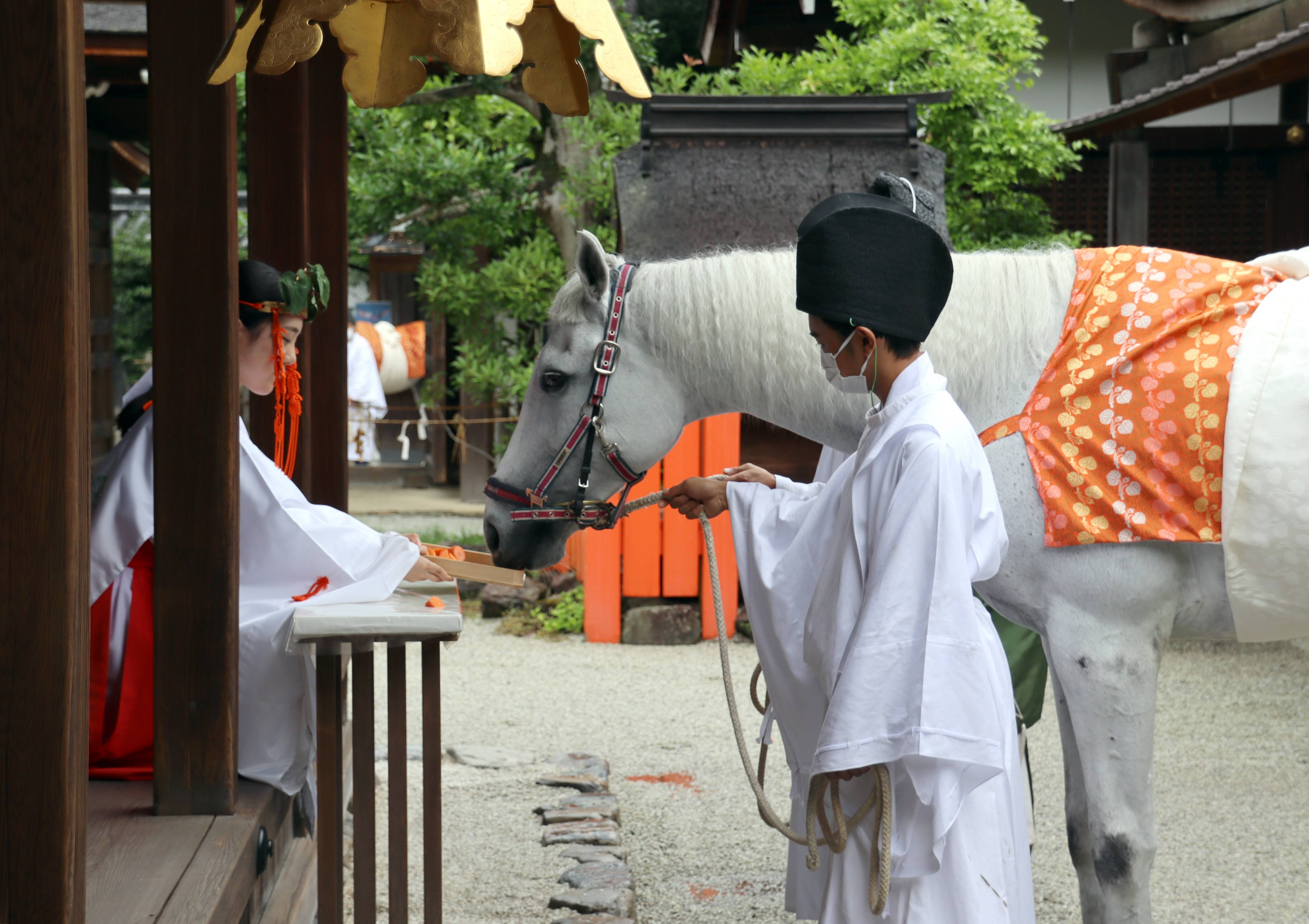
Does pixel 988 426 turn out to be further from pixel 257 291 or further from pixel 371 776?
pixel 257 291

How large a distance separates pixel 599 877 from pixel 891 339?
227 cm

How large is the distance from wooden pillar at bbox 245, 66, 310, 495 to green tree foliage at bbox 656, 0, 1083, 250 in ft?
15.4

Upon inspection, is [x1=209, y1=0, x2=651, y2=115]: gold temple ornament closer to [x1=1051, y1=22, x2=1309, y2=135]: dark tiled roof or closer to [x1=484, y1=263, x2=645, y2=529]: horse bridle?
[x1=484, y1=263, x2=645, y2=529]: horse bridle

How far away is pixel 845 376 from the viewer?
1983mm

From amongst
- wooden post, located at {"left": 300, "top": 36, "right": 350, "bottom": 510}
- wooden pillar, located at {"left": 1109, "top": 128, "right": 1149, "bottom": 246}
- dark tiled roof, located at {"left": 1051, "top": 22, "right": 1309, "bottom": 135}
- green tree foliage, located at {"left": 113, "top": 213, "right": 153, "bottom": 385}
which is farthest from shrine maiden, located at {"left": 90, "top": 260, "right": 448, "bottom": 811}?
green tree foliage, located at {"left": 113, "top": 213, "right": 153, "bottom": 385}

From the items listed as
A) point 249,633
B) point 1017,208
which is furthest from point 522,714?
point 1017,208

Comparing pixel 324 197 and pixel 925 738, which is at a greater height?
pixel 324 197

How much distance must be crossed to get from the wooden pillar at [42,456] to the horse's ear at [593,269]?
1354mm

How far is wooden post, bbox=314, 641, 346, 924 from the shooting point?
7.79 ft

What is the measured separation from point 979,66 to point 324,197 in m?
4.77

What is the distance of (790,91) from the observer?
7891mm

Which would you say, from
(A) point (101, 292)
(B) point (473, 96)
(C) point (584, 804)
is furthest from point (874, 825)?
(A) point (101, 292)

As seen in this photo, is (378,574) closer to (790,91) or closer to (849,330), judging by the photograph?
(849,330)

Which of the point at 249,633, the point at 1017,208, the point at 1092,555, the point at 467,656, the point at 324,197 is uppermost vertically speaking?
the point at 1017,208
